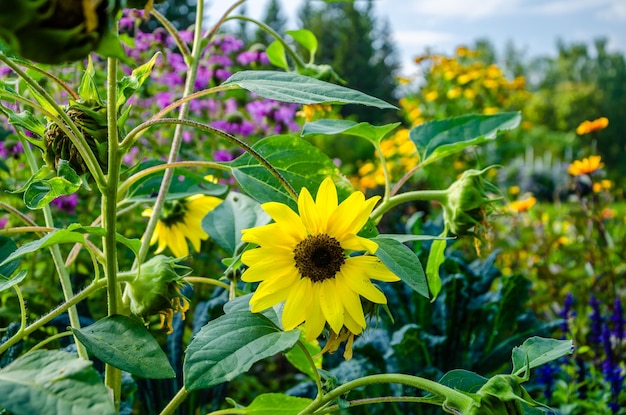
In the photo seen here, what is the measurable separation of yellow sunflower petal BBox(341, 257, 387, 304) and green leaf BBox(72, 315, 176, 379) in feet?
0.41

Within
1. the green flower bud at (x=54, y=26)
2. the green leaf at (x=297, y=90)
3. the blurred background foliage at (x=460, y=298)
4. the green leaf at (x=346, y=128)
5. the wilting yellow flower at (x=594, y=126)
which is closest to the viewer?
the green flower bud at (x=54, y=26)

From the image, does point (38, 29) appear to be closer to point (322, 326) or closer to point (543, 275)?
point (322, 326)

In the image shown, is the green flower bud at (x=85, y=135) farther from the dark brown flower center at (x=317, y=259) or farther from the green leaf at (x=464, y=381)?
the green leaf at (x=464, y=381)

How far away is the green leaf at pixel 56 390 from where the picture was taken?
0.23 meters

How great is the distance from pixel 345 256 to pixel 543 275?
1196 millimetres

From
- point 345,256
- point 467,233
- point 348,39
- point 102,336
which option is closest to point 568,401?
point 467,233

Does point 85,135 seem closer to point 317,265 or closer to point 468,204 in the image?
point 317,265

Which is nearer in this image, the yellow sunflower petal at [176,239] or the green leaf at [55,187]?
the green leaf at [55,187]

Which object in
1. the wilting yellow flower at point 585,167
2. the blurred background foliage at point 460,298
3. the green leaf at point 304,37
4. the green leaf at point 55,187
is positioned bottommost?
the blurred background foliage at point 460,298

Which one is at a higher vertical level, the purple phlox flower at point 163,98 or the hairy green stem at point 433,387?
the purple phlox flower at point 163,98

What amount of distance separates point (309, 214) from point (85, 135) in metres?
0.14

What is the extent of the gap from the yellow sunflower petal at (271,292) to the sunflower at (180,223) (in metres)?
0.22

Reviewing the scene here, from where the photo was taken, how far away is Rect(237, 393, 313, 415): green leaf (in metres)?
0.41

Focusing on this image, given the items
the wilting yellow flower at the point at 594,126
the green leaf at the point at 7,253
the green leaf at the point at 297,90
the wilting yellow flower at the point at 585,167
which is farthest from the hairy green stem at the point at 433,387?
the wilting yellow flower at the point at 594,126
